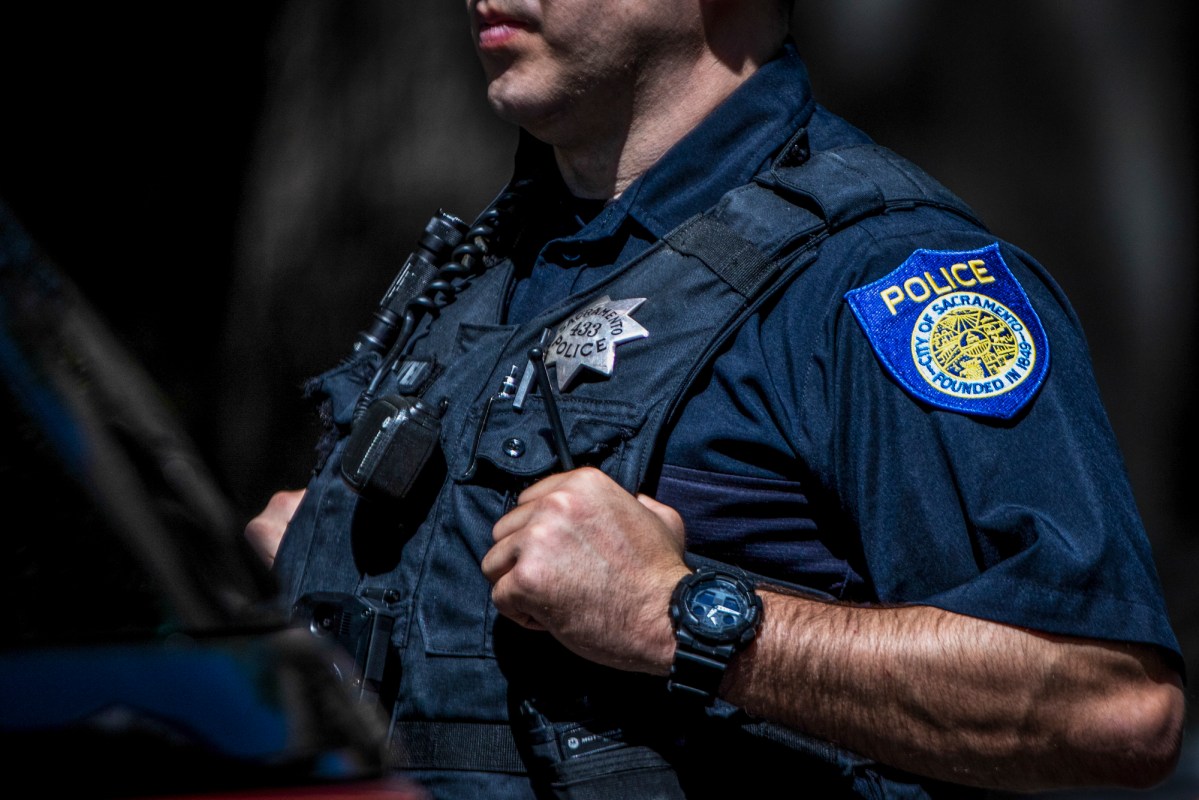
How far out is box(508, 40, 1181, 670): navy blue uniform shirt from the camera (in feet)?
4.91

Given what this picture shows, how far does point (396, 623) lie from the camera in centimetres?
174

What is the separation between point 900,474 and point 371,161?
3518 millimetres

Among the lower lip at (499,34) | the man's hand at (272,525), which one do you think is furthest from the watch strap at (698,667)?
the lower lip at (499,34)

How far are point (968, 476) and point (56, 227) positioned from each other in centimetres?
390

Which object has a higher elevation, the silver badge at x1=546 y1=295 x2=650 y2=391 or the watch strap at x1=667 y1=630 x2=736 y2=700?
the silver badge at x1=546 y1=295 x2=650 y2=391

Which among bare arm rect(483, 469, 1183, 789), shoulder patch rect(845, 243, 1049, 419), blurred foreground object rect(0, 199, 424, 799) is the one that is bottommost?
bare arm rect(483, 469, 1183, 789)

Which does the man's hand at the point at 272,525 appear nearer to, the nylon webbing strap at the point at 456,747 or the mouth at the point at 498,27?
the nylon webbing strap at the point at 456,747

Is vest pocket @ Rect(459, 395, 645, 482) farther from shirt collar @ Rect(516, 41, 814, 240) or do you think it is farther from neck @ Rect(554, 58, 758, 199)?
neck @ Rect(554, 58, 758, 199)

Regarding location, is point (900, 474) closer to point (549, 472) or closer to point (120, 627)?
point (549, 472)

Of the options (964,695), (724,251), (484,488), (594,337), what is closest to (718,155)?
(724,251)

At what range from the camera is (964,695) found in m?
1.51

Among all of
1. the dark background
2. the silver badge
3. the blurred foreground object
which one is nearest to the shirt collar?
the silver badge

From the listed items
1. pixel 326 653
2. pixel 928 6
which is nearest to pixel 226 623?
pixel 326 653

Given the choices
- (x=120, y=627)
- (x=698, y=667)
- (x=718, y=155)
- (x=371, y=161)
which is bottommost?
(x=371, y=161)
